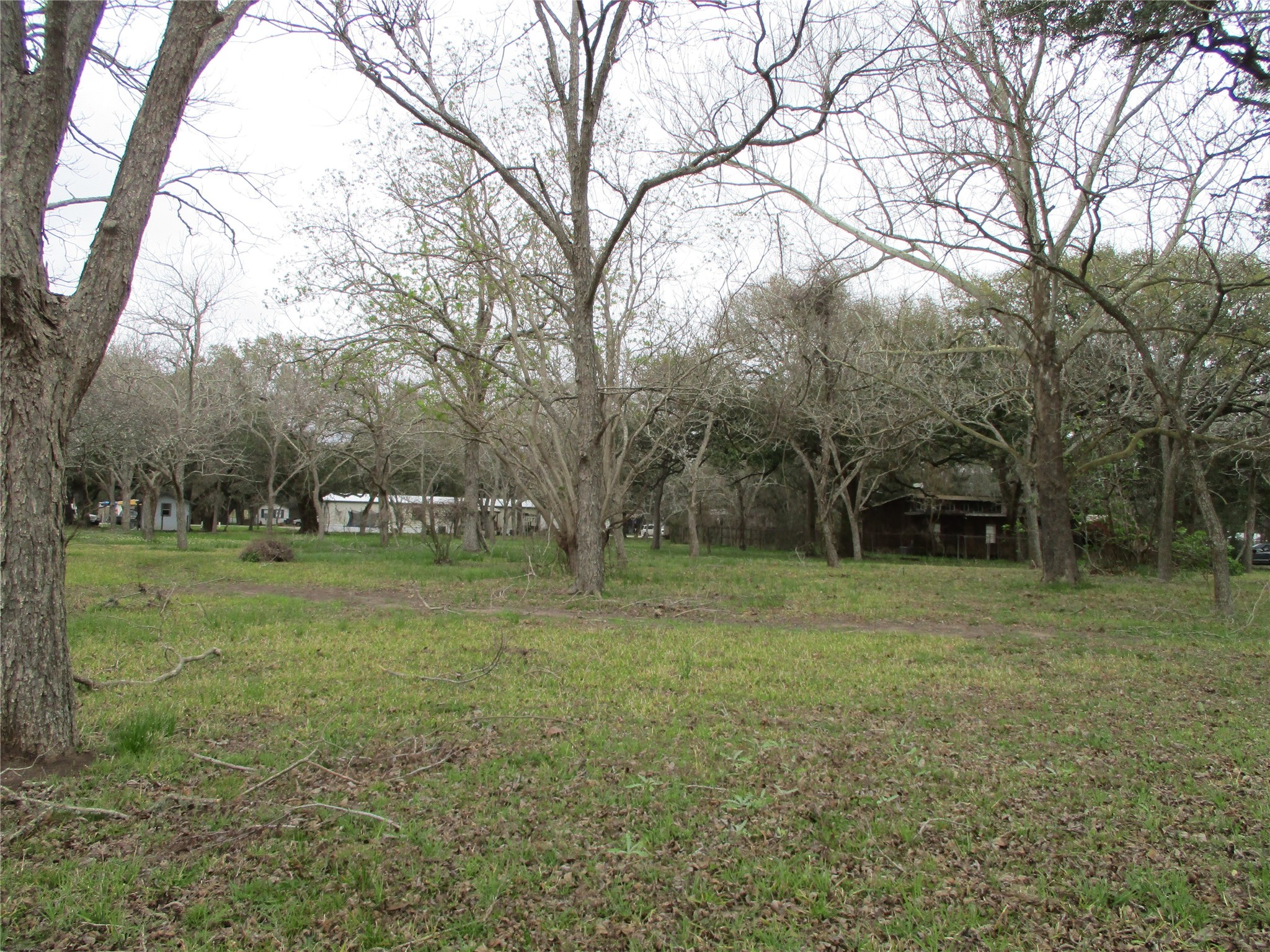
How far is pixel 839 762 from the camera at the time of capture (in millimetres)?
4523

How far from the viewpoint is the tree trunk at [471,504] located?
24.0m

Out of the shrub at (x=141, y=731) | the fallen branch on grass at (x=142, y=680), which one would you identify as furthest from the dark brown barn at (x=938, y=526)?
the shrub at (x=141, y=731)

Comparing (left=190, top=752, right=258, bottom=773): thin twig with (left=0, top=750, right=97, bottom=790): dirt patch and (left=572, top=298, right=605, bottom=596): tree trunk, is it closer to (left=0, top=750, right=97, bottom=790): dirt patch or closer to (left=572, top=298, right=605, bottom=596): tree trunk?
(left=0, top=750, right=97, bottom=790): dirt patch

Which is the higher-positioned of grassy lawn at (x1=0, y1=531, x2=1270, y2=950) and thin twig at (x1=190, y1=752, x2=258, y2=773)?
thin twig at (x1=190, y1=752, x2=258, y2=773)

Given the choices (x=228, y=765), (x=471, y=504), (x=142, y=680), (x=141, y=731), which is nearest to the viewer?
(x=228, y=765)

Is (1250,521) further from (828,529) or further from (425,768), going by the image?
(425,768)

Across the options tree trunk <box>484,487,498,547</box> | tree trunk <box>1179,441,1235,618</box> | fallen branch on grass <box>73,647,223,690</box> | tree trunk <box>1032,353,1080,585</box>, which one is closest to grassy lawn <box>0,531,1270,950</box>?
fallen branch on grass <box>73,647,223,690</box>

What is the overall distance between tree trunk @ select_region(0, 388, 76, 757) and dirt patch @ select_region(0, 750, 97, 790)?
3 centimetres

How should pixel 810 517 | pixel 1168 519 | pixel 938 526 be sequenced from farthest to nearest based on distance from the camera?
pixel 938 526 < pixel 810 517 < pixel 1168 519

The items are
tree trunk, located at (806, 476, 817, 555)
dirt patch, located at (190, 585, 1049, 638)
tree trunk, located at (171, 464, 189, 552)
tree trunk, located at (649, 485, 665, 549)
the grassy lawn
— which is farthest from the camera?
tree trunk, located at (649, 485, 665, 549)

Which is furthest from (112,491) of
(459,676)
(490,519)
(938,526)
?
(459,676)

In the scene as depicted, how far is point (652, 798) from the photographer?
4.00 meters

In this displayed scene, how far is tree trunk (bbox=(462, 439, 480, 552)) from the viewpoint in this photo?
23998mm

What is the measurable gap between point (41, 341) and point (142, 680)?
333cm
